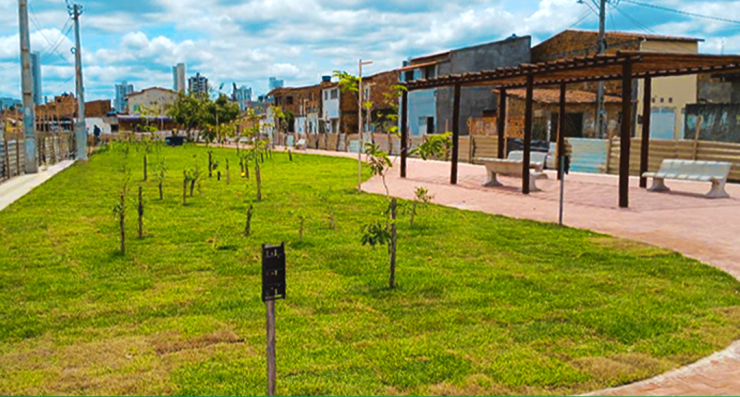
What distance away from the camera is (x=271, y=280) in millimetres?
3855

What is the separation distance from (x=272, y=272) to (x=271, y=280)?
44 mm

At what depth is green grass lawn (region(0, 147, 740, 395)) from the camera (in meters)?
4.62

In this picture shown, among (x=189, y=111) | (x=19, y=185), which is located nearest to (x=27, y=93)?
(x=19, y=185)

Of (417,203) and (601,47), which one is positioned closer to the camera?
(417,203)

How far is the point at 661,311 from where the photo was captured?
6.11 meters

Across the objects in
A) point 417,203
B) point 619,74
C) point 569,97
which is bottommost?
point 417,203

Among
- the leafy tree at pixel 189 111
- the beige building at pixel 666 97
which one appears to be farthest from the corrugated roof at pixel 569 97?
the leafy tree at pixel 189 111

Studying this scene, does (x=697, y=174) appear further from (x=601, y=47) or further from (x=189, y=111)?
(x=189, y=111)

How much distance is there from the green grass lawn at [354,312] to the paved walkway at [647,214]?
24 cm

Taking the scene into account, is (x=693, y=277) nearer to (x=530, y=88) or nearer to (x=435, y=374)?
(x=435, y=374)

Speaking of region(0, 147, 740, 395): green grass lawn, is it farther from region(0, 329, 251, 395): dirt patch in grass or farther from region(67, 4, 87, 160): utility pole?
region(67, 4, 87, 160): utility pole

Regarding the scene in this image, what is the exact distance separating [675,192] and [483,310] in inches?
483

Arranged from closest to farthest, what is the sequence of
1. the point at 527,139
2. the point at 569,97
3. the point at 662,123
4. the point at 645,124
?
the point at 527,139
the point at 645,124
the point at 662,123
the point at 569,97

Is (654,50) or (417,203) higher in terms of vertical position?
(654,50)
